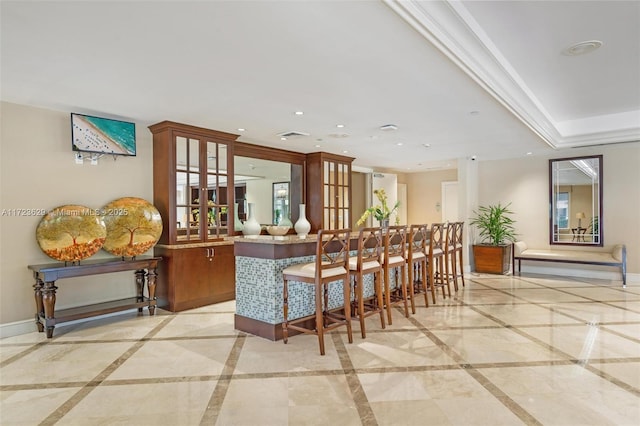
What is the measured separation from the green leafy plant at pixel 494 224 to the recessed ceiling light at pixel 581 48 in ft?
13.7

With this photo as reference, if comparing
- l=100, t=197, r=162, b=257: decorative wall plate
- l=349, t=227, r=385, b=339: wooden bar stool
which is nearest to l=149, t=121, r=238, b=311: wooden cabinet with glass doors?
l=100, t=197, r=162, b=257: decorative wall plate

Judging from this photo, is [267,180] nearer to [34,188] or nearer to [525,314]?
[34,188]

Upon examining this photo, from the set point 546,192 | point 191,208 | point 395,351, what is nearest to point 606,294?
point 546,192

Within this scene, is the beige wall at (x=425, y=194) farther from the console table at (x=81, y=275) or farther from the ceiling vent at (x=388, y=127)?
the console table at (x=81, y=275)

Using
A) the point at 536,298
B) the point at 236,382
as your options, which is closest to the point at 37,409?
the point at 236,382

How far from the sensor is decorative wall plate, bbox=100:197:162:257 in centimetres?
418

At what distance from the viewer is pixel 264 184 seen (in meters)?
6.18

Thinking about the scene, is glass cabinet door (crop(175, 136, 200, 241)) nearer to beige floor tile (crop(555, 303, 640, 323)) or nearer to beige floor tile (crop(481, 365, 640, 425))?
beige floor tile (crop(481, 365, 640, 425))

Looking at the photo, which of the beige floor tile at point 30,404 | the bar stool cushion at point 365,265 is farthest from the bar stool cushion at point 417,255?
the beige floor tile at point 30,404

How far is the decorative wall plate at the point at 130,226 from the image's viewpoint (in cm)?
418

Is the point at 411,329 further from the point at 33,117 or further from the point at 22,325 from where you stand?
the point at 33,117

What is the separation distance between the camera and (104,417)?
7.14 ft

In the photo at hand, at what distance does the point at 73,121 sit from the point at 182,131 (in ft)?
3.74

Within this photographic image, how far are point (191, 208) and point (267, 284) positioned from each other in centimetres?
185
